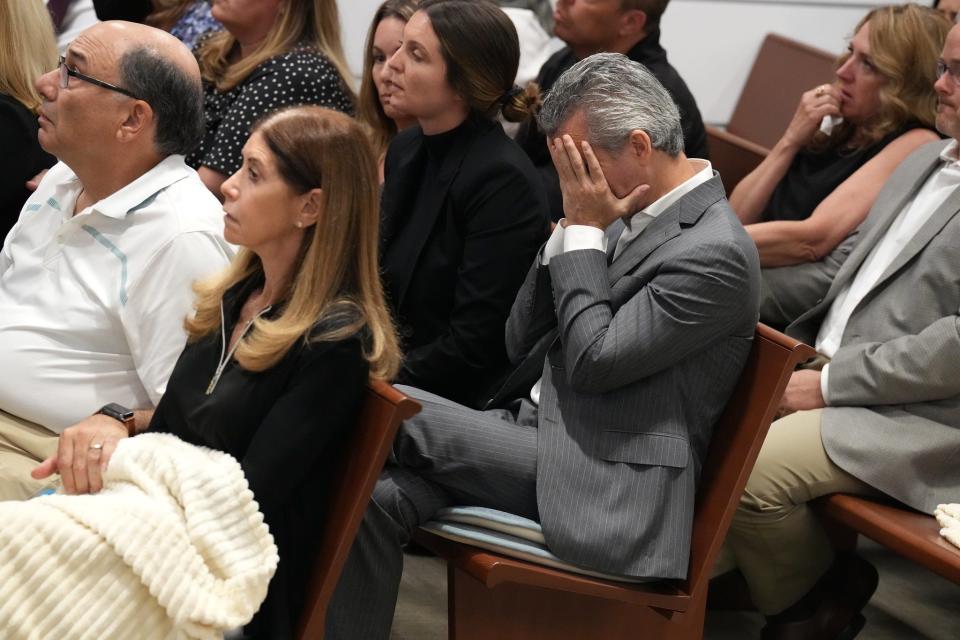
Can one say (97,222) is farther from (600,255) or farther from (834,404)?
(834,404)

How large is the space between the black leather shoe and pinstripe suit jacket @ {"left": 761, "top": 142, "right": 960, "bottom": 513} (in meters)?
0.23

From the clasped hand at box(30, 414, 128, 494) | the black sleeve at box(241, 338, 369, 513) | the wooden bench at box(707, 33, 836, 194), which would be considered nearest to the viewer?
the black sleeve at box(241, 338, 369, 513)

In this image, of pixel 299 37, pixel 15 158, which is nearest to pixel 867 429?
pixel 299 37

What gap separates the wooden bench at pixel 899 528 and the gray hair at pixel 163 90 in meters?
1.52

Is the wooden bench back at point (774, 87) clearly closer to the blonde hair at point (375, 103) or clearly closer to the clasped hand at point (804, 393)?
the blonde hair at point (375, 103)

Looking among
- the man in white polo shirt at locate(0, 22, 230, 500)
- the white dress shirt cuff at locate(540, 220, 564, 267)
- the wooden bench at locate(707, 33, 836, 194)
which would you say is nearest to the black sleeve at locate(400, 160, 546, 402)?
the white dress shirt cuff at locate(540, 220, 564, 267)

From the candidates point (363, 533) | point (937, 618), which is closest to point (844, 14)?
point (937, 618)

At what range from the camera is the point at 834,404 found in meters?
2.67

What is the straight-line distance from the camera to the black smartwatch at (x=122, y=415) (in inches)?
85.2

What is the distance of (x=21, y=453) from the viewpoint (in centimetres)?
238

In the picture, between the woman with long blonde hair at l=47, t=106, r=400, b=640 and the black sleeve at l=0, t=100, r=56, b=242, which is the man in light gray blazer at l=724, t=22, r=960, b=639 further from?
the black sleeve at l=0, t=100, r=56, b=242

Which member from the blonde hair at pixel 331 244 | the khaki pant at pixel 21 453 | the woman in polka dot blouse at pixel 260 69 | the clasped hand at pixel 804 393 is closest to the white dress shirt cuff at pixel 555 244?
the blonde hair at pixel 331 244

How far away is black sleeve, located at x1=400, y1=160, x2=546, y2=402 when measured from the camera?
2703 mm

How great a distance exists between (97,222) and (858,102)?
1.90 metres
